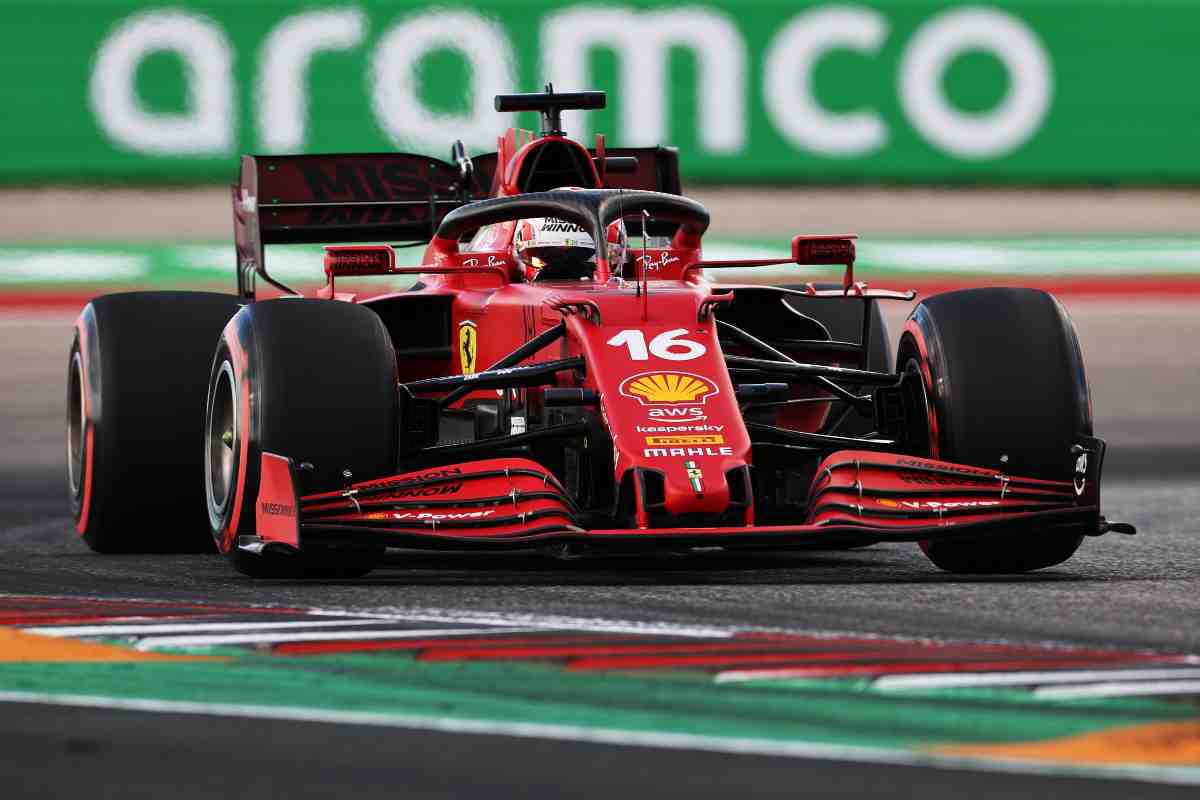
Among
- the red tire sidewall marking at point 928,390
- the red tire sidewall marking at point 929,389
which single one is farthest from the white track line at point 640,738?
the red tire sidewall marking at point 929,389

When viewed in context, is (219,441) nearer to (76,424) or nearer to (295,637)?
(76,424)

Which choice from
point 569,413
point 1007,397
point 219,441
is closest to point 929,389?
point 1007,397

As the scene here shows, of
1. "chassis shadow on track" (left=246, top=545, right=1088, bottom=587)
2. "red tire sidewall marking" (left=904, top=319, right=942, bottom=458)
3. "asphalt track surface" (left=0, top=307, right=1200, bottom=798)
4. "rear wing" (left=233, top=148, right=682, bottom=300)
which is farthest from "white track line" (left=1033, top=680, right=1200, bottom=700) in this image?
"rear wing" (left=233, top=148, right=682, bottom=300)

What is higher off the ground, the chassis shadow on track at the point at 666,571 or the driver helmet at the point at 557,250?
the driver helmet at the point at 557,250

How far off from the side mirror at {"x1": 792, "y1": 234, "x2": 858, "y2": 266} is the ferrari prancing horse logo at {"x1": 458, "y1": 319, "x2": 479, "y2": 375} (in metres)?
1.34

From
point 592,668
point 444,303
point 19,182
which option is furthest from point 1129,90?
point 592,668

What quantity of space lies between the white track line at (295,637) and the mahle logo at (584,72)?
58.4ft

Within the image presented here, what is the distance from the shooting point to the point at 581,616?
22.5 ft

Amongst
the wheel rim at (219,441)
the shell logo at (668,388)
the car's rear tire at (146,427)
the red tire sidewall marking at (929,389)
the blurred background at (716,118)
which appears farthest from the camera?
the blurred background at (716,118)

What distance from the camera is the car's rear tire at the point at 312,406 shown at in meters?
8.00

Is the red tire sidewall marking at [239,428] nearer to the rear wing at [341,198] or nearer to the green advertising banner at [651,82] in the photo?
the rear wing at [341,198]

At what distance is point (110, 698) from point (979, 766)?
82.7 inches

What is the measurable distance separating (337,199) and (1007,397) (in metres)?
4.61

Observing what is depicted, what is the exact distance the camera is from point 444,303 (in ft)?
32.0
